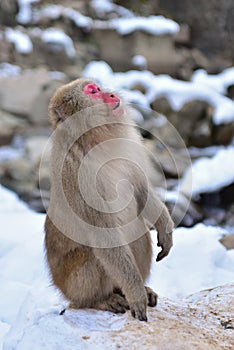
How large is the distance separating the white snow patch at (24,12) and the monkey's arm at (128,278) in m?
11.3

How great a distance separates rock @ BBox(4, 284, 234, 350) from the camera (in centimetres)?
179

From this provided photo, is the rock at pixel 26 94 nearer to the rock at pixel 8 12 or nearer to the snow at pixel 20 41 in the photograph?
the snow at pixel 20 41

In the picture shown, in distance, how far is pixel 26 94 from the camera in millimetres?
8797

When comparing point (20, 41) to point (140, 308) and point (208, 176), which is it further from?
point (140, 308)

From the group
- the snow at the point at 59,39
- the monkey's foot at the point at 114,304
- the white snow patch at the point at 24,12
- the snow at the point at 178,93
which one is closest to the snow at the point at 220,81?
the snow at the point at 178,93

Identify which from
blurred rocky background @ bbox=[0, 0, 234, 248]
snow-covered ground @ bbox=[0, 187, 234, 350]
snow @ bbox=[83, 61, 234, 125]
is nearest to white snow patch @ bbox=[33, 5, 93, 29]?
blurred rocky background @ bbox=[0, 0, 234, 248]

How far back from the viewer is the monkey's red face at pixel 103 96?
206cm

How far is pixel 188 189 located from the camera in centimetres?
576

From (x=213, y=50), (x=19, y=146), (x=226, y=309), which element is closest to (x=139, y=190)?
(x=226, y=309)

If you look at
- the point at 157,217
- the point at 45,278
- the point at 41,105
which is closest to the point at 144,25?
the point at 41,105

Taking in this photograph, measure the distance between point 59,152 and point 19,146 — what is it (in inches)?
230

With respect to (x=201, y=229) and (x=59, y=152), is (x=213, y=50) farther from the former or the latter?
(x=59, y=152)

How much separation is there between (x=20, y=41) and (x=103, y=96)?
9.77 m

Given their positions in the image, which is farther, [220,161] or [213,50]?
[213,50]
